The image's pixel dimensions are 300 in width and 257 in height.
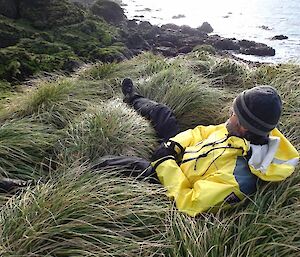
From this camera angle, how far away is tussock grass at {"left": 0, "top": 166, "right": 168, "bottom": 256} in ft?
7.09

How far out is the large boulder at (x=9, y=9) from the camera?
9008 mm

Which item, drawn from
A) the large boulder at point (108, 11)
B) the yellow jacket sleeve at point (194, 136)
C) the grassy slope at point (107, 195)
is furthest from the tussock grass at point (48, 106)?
the large boulder at point (108, 11)

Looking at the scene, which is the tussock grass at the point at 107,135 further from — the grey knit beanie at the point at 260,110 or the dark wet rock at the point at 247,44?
the dark wet rock at the point at 247,44

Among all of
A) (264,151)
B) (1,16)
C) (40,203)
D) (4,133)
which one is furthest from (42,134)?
(1,16)

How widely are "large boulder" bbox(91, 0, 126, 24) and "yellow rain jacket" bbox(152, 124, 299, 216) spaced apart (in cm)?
1728

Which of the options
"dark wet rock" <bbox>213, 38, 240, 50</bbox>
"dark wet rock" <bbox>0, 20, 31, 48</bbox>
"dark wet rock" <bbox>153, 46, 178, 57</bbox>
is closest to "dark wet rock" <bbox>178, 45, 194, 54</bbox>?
"dark wet rock" <bbox>153, 46, 178, 57</bbox>

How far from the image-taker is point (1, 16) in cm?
869

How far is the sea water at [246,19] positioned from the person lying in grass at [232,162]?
1599cm

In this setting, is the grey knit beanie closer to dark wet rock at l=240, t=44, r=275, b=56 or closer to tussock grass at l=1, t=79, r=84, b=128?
tussock grass at l=1, t=79, r=84, b=128

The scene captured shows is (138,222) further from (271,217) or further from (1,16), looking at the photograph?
→ (1,16)

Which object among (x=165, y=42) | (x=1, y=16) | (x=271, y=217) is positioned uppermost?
Answer: (x=271, y=217)

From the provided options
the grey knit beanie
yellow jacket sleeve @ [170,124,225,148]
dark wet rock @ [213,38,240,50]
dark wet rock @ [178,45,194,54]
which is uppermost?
the grey knit beanie

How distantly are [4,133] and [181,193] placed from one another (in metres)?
1.61

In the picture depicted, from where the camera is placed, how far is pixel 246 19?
33.6 m
